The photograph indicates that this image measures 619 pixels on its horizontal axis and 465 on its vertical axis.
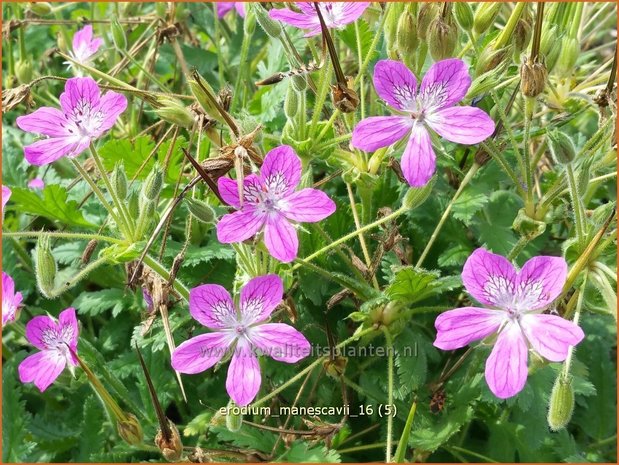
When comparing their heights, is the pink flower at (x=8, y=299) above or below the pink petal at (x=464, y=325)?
below

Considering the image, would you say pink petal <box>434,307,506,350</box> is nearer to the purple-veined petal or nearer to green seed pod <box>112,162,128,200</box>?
the purple-veined petal

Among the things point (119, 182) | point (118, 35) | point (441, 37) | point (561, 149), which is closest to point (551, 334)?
point (561, 149)

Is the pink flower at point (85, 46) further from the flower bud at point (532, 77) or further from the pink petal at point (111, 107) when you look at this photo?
the flower bud at point (532, 77)

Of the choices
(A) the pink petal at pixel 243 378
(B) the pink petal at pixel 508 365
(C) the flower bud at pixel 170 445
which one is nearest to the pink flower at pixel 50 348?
(C) the flower bud at pixel 170 445

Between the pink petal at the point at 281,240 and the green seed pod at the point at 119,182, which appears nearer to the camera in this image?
the pink petal at the point at 281,240

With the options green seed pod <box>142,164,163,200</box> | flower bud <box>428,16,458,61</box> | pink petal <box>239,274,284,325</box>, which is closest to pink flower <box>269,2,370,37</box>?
flower bud <box>428,16,458,61</box>

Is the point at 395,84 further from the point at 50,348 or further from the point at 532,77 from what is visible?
the point at 50,348
